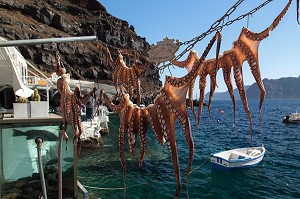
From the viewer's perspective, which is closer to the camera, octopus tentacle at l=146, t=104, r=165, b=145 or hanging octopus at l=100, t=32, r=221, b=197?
hanging octopus at l=100, t=32, r=221, b=197

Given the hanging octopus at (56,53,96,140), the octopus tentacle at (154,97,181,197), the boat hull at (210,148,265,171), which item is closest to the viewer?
the octopus tentacle at (154,97,181,197)

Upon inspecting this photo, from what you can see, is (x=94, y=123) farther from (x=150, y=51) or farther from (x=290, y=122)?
(x=290, y=122)

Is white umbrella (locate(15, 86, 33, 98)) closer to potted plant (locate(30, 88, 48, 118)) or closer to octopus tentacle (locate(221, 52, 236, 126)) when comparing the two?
potted plant (locate(30, 88, 48, 118))

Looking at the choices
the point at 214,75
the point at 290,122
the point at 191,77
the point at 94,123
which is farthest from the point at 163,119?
the point at 290,122

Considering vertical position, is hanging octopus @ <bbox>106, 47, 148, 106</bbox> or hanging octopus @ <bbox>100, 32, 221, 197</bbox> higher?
hanging octopus @ <bbox>106, 47, 148, 106</bbox>

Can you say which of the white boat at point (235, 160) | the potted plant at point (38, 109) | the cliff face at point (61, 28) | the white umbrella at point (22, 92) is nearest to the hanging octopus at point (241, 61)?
the potted plant at point (38, 109)

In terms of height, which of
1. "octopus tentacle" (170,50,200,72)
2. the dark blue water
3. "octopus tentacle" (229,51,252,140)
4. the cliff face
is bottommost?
the dark blue water

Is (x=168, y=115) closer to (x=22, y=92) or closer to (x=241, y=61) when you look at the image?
(x=241, y=61)

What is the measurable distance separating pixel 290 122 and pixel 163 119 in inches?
2485

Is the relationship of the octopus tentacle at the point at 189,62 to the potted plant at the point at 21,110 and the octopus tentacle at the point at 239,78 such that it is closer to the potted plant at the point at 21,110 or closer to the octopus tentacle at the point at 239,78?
the octopus tentacle at the point at 239,78

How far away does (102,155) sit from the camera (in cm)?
2312

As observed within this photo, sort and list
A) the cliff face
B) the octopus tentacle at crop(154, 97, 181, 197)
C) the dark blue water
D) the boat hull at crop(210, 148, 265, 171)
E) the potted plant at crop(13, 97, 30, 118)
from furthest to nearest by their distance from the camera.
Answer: the cliff face
the boat hull at crop(210, 148, 265, 171)
the dark blue water
the potted plant at crop(13, 97, 30, 118)
the octopus tentacle at crop(154, 97, 181, 197)

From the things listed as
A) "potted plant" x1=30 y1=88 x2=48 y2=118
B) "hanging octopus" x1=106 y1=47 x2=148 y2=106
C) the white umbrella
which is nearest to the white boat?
the white umbrella

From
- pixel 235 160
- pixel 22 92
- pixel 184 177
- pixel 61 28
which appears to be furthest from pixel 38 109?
pixel 61 28
